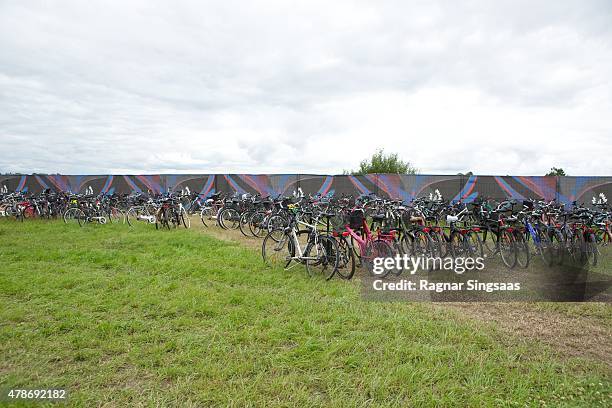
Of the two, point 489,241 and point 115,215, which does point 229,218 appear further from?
point 489,241

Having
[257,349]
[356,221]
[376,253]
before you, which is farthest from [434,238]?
[257,349]

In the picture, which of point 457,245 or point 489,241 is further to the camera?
point 489,241

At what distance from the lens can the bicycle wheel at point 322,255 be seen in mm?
5386

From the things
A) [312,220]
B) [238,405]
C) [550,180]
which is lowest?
[238,405]

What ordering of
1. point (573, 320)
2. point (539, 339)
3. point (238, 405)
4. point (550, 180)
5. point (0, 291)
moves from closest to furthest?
1. point (238, 405)
2. point (539, 339)
3. point (573, 320)
4. point (0, 291)
5. point (550, 180)

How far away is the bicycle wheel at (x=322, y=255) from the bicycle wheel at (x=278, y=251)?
0.42 m

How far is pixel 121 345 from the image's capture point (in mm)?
3129

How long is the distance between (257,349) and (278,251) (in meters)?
3.27

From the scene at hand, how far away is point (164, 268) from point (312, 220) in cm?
252

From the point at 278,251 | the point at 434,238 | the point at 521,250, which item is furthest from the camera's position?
the point at 278,251

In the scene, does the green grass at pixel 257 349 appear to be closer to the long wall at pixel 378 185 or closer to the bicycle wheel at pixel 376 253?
the bicycle wheel at pixel 376 253

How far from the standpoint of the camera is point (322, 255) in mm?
5430

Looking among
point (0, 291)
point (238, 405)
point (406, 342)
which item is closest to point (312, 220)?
point (406, 342)

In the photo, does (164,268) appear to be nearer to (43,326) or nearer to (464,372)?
(43,326)
